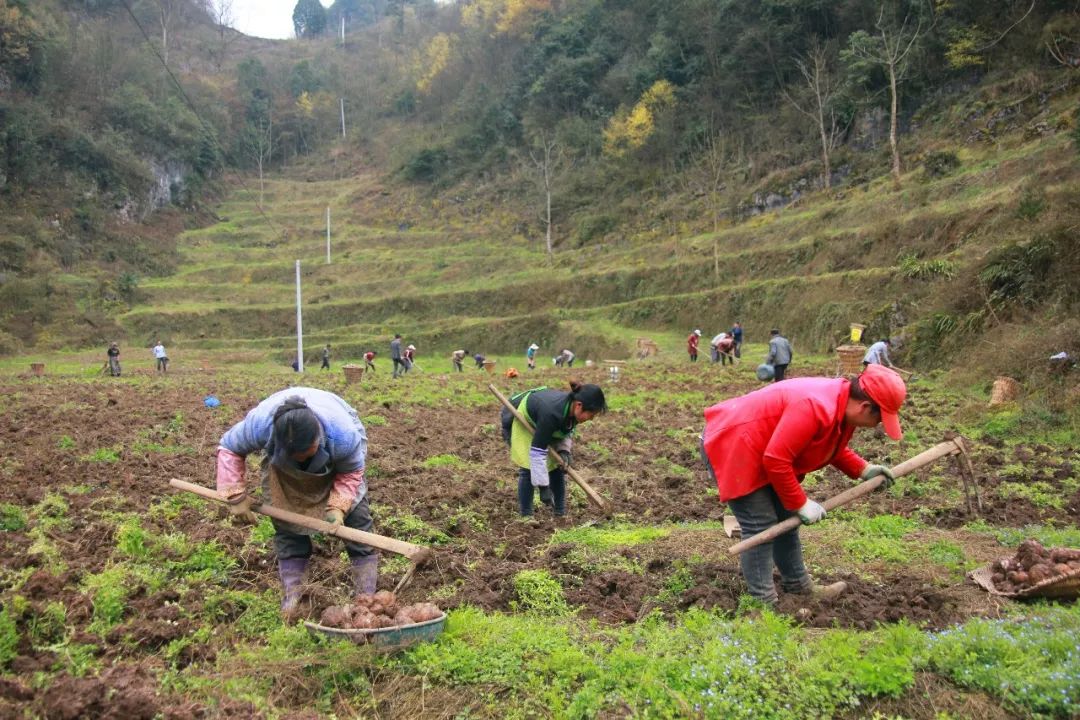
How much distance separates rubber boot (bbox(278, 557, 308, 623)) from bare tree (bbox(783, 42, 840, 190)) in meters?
33.3

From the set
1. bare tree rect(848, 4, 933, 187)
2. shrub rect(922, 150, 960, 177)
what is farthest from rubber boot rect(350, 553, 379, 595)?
bare tree rect(848, 4, 933, 187)

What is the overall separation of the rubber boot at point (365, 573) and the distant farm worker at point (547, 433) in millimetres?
2276

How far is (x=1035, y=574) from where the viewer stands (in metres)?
4.42

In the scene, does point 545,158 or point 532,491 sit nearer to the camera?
point 532,491

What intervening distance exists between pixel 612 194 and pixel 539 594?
44.7 m

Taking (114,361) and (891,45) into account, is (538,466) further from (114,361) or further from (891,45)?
(891,45)

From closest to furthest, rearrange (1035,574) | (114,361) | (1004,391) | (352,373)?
(1035,574)
(1004,391)
(352,373)
(114,361)

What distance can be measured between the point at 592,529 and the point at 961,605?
310 cm

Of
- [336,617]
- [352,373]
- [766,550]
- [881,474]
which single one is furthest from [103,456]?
[352,373]

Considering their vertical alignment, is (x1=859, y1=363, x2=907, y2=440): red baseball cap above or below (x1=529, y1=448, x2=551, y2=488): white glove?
above

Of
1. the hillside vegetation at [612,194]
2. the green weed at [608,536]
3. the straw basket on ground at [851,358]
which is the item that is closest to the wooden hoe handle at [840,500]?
the green weed at [608,536]

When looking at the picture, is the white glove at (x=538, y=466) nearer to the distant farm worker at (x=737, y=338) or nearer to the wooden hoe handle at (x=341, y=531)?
the wooden hoe handle at (x=341, y=531)

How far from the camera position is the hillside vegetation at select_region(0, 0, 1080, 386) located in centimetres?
2169

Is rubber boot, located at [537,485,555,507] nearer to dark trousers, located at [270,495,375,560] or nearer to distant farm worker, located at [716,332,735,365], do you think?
dark trousers, located at [270,495,375,560]
